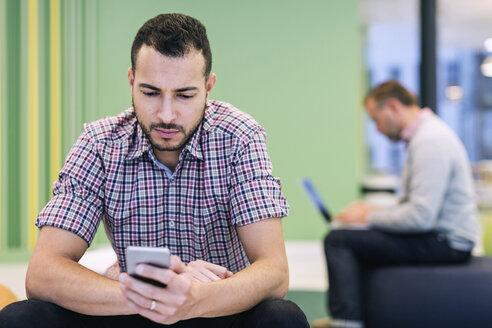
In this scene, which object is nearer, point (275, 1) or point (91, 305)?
point (91, 305)

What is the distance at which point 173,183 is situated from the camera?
58.9 inches

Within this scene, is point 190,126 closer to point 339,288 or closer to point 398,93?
point 339,288

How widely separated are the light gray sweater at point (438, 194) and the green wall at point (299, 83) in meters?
1.98

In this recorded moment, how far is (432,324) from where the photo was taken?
2.53 m

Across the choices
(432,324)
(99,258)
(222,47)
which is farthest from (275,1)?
(432,324)

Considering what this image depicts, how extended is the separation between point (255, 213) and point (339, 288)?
4.57 feet

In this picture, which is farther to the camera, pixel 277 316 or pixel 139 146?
pixel 139 146

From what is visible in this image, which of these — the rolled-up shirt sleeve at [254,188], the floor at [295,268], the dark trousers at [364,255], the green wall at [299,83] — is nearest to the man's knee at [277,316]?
the rolled-up shirt sleeve at [254,188]

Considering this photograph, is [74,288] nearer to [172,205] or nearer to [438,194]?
[172,205]

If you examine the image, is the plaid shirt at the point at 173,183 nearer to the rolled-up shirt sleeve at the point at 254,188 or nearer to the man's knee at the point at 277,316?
the rolled-up shirt sleeve at the point at 254,188

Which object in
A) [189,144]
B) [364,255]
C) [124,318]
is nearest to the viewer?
[124,318]

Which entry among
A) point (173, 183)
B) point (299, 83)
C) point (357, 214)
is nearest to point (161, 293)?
point (173, 183)

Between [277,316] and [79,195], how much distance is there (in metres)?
0.61

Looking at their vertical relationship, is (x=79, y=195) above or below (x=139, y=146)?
below
